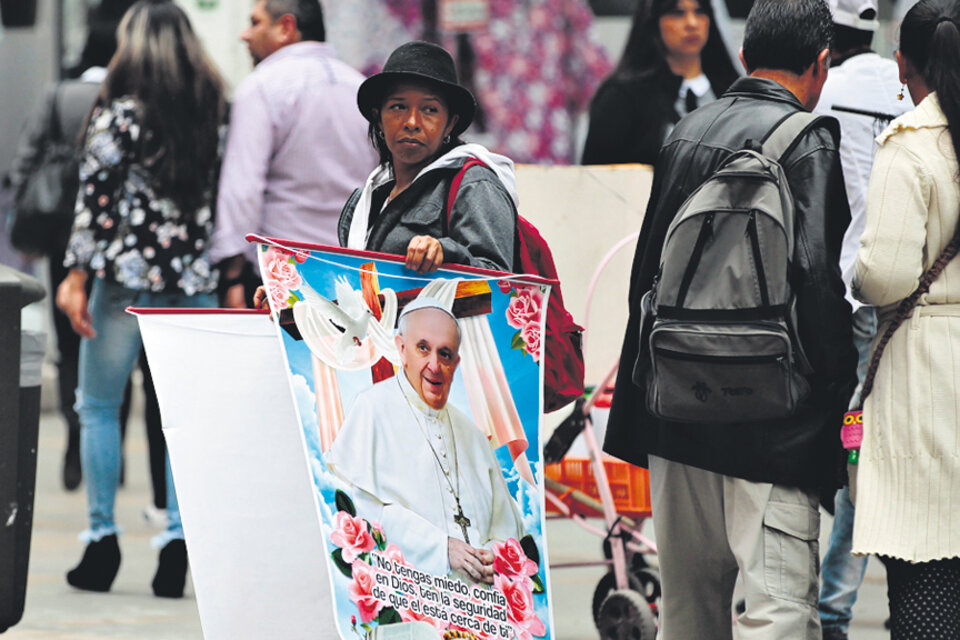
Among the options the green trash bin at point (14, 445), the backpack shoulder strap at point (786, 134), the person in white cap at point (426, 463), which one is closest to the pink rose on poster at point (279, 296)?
the person in white cap at point (426, 463)

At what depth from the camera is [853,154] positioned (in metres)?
5.09

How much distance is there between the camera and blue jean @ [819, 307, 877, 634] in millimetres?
5090

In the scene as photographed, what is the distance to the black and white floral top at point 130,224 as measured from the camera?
5953mm

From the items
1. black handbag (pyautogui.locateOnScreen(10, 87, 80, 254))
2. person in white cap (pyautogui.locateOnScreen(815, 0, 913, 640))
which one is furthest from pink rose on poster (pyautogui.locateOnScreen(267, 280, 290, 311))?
black handbag (pyautogui.locateOnScreen(10, 87, 80, 254))

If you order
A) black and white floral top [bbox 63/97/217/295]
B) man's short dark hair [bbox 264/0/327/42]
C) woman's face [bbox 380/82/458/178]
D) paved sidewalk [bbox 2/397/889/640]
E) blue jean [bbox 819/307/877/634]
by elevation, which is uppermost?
man's short dark hair [bbox 264/0/327/42]

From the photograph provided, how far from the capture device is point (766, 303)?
3.60 m

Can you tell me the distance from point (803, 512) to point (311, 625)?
1358mm

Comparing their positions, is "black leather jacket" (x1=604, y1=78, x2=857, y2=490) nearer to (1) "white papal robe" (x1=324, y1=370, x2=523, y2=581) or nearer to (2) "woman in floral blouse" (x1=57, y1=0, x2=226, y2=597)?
(1) "white papal robe" (x1=324, y1=370, x2=523, y2=581)

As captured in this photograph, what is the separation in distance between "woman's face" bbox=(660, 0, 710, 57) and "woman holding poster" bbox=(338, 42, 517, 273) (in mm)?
2150

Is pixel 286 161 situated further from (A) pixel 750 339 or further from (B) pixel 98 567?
(A) pixel 750 339

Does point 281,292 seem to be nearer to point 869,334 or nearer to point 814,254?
point 814,254

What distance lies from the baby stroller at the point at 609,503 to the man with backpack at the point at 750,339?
1.03 m

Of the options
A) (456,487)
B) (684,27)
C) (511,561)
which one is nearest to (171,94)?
(684,27)

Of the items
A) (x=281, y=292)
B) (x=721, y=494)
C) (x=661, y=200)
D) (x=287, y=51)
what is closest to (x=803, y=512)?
(x=721, y=494)
